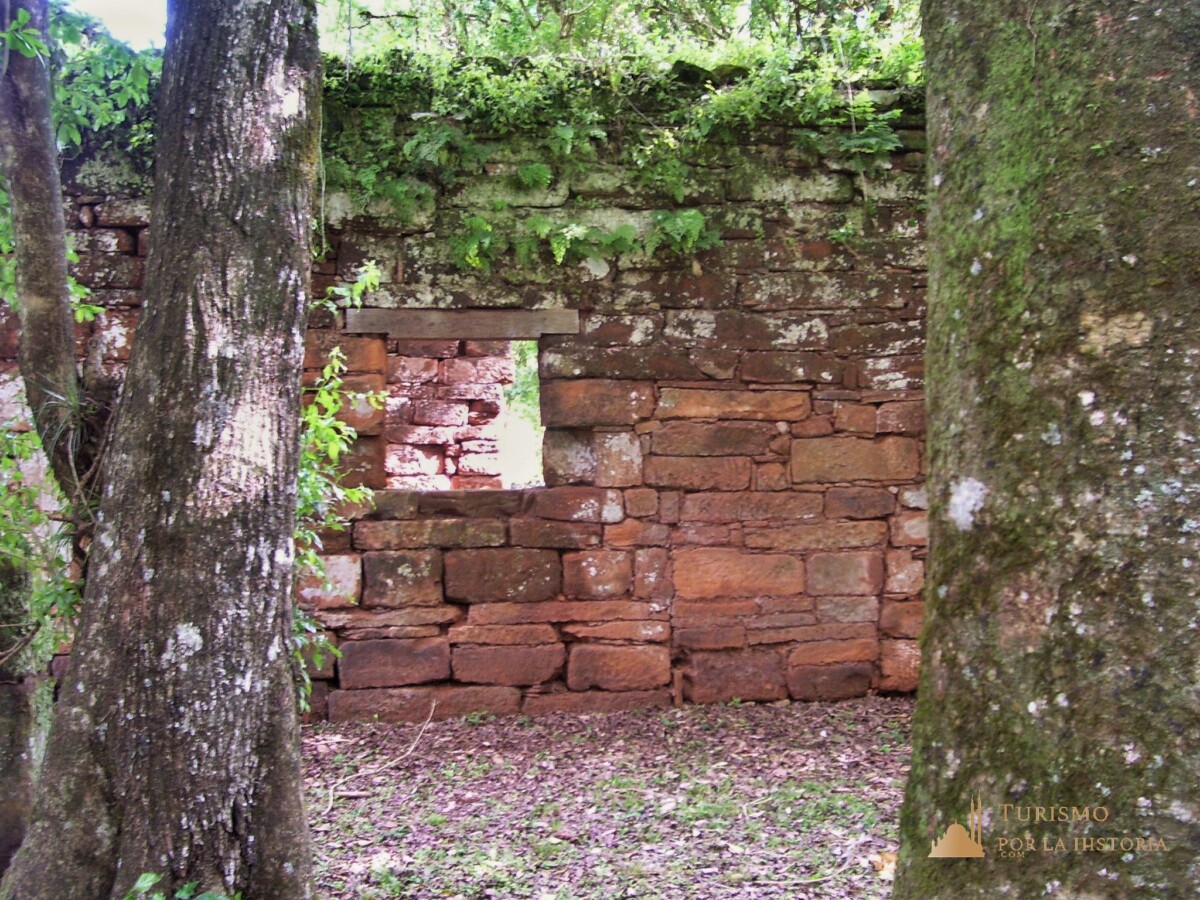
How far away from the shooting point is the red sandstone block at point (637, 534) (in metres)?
4.79

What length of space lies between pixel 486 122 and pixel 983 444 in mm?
3791

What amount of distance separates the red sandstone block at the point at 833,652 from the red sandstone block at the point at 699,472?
97cm

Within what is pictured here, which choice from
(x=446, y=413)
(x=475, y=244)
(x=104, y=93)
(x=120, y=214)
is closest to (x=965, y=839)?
(x=475, y=244)

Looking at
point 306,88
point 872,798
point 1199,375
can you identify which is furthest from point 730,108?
point 1199,375

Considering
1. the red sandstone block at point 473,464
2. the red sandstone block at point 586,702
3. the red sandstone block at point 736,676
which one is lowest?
the red sandstone block at point 586,702

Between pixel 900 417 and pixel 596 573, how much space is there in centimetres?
185

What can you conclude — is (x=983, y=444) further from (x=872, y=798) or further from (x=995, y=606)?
(x=872, y=798)

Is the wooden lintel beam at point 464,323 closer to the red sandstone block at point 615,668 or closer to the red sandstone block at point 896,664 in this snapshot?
the red sandstone block at point 615,668

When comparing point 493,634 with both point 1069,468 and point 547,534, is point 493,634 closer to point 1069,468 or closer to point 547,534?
point 547,534

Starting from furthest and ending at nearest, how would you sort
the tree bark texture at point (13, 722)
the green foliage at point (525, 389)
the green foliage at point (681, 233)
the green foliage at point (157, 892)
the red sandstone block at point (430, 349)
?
the green foliage at point (525, 389) → the red sandstone block at point (430, 349) → the green foliage at point (681, 233) → the tree bark texture at point (13, 722) → the green foliage at point (157, 892)

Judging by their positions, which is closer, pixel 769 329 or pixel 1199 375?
pixel 1199 375

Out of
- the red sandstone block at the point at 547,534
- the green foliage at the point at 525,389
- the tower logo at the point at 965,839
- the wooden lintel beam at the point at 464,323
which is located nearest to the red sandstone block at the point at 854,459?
the red sandstone block at the point at 547,534

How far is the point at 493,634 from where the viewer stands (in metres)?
4.75

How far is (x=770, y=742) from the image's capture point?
14.6 ft
